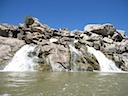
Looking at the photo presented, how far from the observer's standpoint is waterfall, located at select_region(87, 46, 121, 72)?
1579 inches

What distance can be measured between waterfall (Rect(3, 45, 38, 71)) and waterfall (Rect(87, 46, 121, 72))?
1184 centimetres

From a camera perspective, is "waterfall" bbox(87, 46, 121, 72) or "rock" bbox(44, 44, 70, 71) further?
"waterfall" bbox(87, 46, 121, 72)

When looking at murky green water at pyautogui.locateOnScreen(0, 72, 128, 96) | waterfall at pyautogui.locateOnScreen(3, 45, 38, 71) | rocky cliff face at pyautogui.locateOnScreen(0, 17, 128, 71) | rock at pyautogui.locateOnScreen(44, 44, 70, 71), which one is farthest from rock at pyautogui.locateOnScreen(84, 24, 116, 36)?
murky green water at pyautogui.locateOnScreen(0, 72, 128, 96)

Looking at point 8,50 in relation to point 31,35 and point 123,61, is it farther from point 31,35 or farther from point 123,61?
point 123,61

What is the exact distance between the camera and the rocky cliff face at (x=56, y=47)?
35859 millimetres

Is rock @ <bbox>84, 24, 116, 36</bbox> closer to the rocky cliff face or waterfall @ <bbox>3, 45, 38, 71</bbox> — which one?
the rocky cliff face

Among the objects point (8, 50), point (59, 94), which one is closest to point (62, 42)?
point (8, 50)

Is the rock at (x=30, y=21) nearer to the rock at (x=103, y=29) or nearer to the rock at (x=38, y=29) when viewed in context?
the rock at (x=38, y=29)

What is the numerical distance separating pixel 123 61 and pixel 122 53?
5908 millimetres

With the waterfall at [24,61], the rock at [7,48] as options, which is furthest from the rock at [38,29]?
the waterfall at [24,61]

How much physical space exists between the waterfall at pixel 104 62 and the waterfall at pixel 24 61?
38.8 ft

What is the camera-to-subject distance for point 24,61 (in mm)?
36594

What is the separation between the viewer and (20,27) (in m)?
49.9

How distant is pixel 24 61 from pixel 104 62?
15511 millimetres
